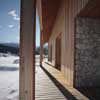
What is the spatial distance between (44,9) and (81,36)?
3.47 m

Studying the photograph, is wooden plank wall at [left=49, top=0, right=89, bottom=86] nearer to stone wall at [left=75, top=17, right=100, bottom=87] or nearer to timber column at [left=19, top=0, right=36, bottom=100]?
stone wall at [left=75, top=17, right=100, bottom=87]

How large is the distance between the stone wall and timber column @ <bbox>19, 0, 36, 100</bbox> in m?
2.44

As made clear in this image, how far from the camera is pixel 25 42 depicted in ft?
4.85

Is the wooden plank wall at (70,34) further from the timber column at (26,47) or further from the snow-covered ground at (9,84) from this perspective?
the timber column at (26,47)

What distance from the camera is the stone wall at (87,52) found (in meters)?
3.80

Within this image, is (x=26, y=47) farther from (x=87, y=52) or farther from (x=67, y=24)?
(x=67, y=24)

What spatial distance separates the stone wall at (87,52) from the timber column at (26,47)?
2443 mm

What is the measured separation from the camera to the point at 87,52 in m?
3.89

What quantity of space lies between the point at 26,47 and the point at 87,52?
8.82 feet

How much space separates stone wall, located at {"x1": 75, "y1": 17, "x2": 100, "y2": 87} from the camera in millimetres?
3799

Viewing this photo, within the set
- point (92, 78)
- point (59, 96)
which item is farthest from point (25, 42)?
point (92, 78)

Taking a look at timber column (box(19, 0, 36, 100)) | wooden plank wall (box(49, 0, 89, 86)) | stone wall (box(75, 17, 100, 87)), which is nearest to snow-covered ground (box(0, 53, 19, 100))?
wooden plank wall (box(49, 0, 89, 86))

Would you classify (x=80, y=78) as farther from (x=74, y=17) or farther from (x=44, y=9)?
(x=44, y=9)

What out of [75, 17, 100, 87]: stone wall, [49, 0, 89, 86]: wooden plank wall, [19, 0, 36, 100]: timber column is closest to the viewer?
[19, 0, 36, 100]: timber column
